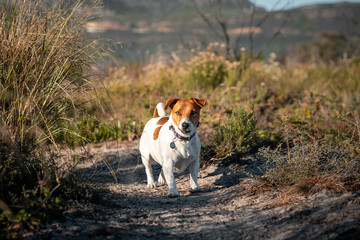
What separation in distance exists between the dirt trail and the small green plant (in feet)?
3.11

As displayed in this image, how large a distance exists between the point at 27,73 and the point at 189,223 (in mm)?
2240

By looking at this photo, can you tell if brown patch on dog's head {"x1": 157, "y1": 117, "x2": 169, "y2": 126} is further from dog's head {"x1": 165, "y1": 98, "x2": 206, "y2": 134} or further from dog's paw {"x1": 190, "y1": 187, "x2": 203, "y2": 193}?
dog's paw {"x1": 190, "y1": 187, "x2": 203, "y2": 193}

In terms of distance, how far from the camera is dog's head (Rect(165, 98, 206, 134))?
398 centimetres

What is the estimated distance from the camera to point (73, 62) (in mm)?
3902

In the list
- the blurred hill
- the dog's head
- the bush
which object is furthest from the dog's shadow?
the bush

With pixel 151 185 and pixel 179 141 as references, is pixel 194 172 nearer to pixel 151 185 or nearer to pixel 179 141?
pixel 179 141

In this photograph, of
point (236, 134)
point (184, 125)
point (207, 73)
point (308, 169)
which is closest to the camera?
point (308, 169)

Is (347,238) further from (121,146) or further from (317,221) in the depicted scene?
(121,146)

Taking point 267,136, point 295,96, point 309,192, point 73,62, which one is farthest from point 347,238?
point 295,96

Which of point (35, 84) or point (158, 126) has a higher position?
point (35, 84)

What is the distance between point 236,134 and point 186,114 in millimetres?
1593

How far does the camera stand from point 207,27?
1005 inches

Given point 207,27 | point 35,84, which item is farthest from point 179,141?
point 207,27

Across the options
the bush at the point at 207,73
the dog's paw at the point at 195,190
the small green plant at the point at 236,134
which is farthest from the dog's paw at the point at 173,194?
the bush at the point at 207,73
